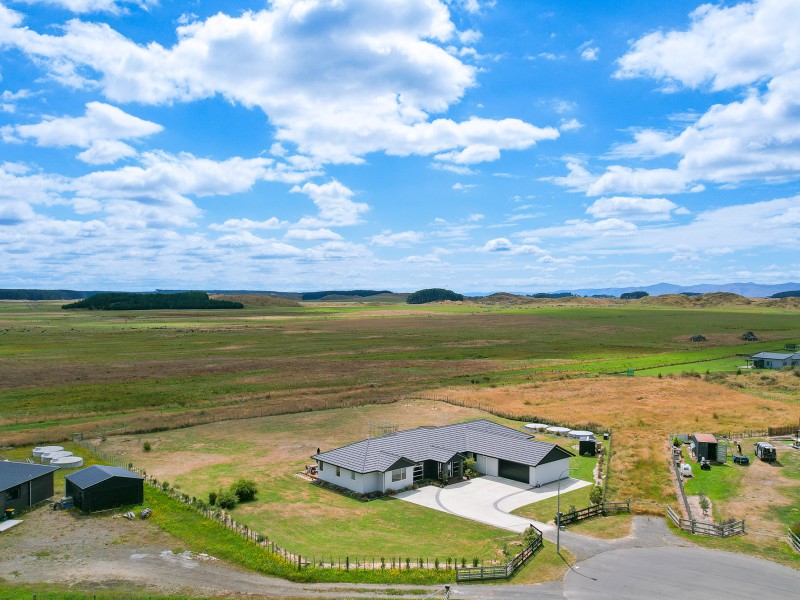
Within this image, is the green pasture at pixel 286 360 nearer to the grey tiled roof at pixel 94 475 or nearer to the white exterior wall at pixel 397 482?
the grey tiled roof at pixel 94 475

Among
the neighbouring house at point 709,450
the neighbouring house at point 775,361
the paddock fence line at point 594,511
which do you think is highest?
the neighbouring house at point 775,361

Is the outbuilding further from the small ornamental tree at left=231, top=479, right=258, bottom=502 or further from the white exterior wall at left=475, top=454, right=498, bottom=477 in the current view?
the small ornamental tree at left=231, top=479, right=258, bottom=502

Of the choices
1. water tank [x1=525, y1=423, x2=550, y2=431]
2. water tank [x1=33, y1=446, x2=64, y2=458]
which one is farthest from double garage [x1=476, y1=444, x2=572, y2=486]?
water tank [x1=33, y1=446, x2=64, y2=458]

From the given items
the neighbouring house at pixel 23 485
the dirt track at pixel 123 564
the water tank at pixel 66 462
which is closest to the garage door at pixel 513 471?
the dirt track at pixel 123 564

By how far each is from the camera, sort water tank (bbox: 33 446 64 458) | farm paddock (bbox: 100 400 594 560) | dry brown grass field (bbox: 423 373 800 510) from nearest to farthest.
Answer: farm paddock (bbox: 100 400 594 560) < dry brown grass field (bbox: 423 373 800 510) < water tank (bbox: 33 446 64 458)

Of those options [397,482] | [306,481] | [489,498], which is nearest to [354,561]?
[397,482]

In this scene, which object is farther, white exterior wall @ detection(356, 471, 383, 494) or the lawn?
white exterior wall @ detection(356, 471, 383, 494)
